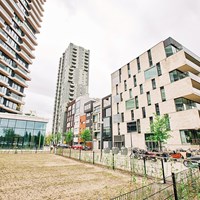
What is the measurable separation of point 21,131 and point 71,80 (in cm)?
5982

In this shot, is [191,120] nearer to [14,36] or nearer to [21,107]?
[21,107]

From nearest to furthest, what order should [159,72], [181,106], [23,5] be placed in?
[181,106], [159,72], [23,5]

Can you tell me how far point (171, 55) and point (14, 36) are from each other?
148ft

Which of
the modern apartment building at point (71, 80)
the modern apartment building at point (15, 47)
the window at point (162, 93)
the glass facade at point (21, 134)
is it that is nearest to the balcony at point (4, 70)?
the modern apartment building at point (15, 47)

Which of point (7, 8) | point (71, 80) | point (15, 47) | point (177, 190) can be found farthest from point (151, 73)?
point (71, 80)

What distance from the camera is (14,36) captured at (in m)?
45.7

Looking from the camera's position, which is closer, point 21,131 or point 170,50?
point 170,50

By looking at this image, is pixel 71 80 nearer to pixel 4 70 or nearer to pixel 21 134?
pixel 4 70

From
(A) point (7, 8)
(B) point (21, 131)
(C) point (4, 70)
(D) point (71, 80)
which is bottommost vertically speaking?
(B) point (21, 131)

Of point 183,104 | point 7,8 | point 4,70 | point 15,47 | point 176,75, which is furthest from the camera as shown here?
point 15,47

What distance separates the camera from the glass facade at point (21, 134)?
108ft

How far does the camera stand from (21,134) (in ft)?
113

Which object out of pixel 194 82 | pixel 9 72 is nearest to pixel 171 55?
pixel 194 82

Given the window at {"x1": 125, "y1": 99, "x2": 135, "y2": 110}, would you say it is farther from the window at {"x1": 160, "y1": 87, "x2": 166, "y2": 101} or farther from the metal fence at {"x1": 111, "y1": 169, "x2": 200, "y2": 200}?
the metal fence at {"x1": 111, "y1": 169, "x2": 200, "y2": 200}
